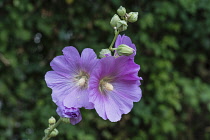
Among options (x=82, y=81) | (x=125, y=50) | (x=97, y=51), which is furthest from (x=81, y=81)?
(x=97, y=51)

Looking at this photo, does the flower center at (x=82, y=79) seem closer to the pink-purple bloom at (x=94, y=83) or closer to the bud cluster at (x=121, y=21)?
the pink-purple bloom at (x=94, y=83)

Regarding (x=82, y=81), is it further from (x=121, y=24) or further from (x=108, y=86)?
(x=121, y=24)

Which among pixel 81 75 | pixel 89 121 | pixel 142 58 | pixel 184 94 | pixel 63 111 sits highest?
pixel 142 58

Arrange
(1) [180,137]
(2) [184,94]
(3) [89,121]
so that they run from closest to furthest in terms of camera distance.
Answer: (3) [89,121] → (2) [184,94] → (1) [180,137]

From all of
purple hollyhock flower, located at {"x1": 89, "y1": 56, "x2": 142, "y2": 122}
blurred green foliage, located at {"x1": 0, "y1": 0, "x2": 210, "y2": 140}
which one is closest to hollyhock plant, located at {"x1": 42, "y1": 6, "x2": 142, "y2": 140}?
purple hollyhock flower, located at {"x1": 89, "y1": 56, "x2": 142, "y2": 122}

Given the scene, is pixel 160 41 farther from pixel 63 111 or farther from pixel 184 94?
pixel 63 111

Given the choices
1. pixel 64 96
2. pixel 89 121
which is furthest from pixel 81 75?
pixel 89 121

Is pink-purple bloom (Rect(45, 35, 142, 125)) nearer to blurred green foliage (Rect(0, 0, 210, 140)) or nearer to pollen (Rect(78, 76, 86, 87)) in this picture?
pollen (Rect(78, 76, 86, 87))
